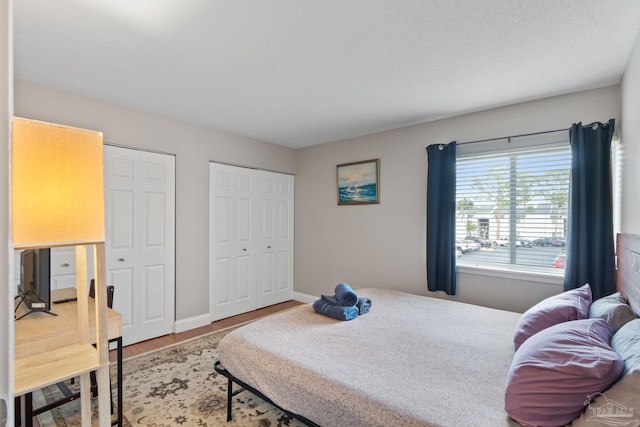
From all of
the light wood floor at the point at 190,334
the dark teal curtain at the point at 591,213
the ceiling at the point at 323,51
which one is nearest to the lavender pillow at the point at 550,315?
the dark teal curtain at the point at 591,213

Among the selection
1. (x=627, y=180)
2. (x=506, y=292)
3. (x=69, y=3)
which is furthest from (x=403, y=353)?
(x=69, y=3)

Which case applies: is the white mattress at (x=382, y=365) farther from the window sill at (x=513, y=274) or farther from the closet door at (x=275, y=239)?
the closet door at (x=275, y=239)

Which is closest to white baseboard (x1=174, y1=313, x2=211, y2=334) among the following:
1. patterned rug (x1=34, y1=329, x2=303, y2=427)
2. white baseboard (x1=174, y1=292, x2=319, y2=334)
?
white baseboard (x1=174, y1=292, x2=319, y2=334)

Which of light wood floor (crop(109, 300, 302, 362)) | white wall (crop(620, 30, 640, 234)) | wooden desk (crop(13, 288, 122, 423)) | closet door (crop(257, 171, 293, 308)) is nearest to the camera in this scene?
wooden desk (crop(13, 288, 122, 423))

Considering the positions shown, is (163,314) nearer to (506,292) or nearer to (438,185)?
(438,185)

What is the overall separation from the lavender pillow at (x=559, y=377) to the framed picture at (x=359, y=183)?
2858mm

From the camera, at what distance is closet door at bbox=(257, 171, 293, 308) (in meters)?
4.60

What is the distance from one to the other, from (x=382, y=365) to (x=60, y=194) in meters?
1.65

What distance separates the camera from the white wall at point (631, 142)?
195 centimetres

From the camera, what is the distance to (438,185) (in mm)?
3402

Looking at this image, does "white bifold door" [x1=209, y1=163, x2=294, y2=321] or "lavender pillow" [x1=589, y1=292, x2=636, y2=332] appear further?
"white bifold door" [x1=209, y1=163, x2=294, y2=321]

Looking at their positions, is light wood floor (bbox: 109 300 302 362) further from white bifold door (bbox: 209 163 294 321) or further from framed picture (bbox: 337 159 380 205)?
framed picture (bbox: 337 159 380 205)

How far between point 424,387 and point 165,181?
127 inches

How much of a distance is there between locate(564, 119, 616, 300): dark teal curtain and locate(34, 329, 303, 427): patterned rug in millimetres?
2548
